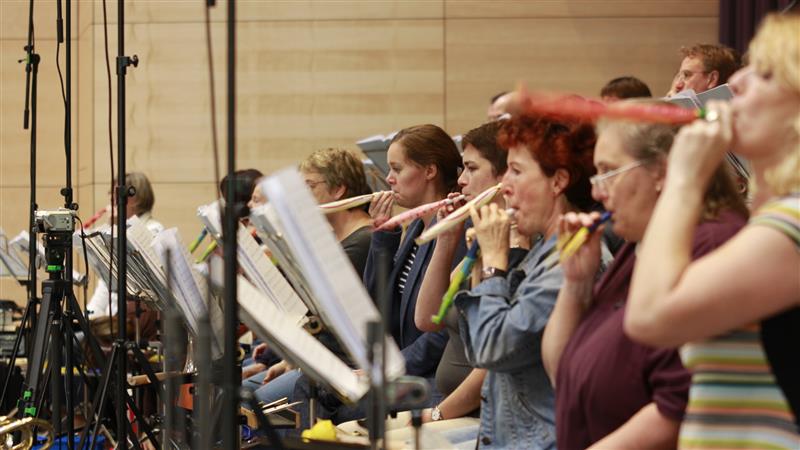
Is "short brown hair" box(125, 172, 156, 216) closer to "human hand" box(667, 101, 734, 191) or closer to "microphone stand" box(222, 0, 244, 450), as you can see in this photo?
"microphone stand" box(222, 0, 244, 450)

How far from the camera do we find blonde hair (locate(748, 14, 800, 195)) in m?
1.46

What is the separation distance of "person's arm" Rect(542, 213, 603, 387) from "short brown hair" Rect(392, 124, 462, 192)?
1348 mm

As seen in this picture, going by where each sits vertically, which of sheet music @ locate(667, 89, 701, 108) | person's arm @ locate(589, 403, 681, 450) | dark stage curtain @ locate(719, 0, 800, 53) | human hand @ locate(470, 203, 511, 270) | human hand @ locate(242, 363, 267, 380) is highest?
dark stage curtain @ locate(719, 0, 800, 53)

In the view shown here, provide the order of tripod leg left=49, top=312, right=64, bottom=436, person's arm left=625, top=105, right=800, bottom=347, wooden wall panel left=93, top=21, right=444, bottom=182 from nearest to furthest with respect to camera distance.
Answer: person's arm left=625, top=105, right=800, bottom=347
tripod leg left=49, top=312, right=64, bottom=436
wooden wall panel left=93, top=21, right=444, bottom=182

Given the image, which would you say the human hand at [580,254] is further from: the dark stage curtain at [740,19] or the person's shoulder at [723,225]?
the dark stage curtain at [740,19]

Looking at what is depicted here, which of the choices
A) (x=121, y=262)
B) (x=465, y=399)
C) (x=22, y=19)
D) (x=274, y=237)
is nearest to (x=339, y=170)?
(x=121, y=262)

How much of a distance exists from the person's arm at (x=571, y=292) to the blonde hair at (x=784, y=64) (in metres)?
0.51

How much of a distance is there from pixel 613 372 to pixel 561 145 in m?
0.61

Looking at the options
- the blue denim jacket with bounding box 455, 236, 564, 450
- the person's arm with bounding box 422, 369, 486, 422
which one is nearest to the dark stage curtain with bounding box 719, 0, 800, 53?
the person's arm with bounding box 422, 369, 486, 422

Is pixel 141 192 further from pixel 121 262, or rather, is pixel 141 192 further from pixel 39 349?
pixel 121 262

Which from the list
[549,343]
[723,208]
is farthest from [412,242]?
[723,208]

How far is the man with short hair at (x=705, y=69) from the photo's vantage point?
359 centimetres

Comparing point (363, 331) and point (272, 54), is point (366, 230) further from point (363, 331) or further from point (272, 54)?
point (272, 54)

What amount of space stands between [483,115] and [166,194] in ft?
6.34
